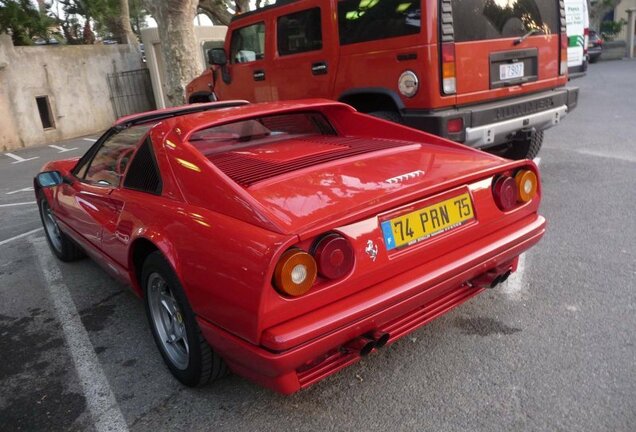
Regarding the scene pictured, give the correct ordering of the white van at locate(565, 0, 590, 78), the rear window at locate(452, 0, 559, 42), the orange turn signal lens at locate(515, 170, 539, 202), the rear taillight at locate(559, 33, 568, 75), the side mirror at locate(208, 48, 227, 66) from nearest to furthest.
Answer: the orange turn signal lens at locate(515, 170, 539, 202) < the rear window at locate(452, 0, 559, 42) < the rear taillight at locate(559, 33, 568, 75) < the side mirror at locate(208, 48, 227, 66) < the white van at locate(565, 0, 590, 78)

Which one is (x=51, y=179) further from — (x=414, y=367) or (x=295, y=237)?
(x=414, y=367)

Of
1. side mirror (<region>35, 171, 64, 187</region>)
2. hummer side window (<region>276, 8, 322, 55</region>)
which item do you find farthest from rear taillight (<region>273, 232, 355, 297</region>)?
hummer side window (<region>276, 8, 322, 55</region>)

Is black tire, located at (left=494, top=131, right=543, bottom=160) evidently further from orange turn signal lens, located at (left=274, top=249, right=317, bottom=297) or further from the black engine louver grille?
orange turn signal lens, located at (left=274, top=249, right=317, bottom=297)

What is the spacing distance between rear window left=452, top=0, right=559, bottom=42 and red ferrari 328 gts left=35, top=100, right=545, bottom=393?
7.00ft

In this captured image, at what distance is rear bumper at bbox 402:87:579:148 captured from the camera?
15.9 ft

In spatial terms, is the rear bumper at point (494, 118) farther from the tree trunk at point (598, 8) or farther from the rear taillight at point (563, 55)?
the tree trunk at point (598, 8)

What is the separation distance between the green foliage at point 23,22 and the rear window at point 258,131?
43.9 feet

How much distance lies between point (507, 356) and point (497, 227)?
0.68 metres

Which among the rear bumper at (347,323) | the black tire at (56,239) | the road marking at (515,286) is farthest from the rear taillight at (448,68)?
the black tire at (56,239)

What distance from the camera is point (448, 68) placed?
4.83m

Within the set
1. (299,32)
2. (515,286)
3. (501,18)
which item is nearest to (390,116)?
(501,18)

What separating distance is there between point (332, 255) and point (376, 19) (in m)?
3.72

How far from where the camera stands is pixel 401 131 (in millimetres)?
3457

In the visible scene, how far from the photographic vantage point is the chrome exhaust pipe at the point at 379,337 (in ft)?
7.26
